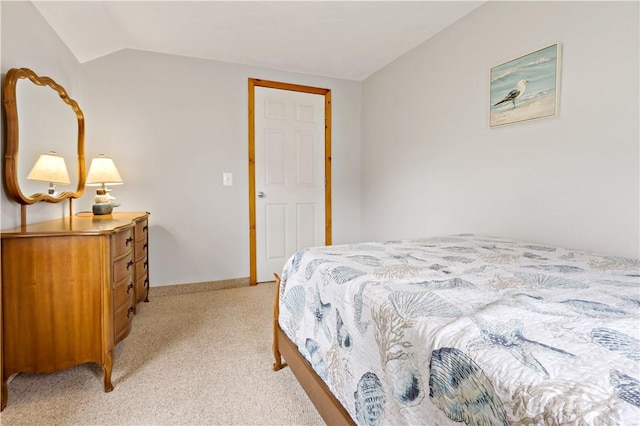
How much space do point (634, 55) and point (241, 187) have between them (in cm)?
Answer: 295

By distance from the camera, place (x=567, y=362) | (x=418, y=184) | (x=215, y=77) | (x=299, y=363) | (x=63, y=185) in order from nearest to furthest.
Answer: (x=567, y=362), (x=299, y=363), (x=63, y=185), (x=418, y=184), (x=215, y=77)

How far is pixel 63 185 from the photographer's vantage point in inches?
90.0

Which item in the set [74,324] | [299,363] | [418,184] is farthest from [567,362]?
[418,184]

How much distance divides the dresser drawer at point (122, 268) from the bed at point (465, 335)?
3.04 ft

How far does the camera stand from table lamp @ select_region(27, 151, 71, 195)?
1942mm

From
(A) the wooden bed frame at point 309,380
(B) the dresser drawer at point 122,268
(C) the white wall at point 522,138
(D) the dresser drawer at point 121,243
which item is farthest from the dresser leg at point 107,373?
(C) the white wall at point 522,138

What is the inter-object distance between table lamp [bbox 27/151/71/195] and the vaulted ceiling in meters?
0.92

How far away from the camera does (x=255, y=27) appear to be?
258 centimetres

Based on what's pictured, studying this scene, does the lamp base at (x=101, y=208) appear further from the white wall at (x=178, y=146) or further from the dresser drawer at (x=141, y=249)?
the white wall at (x=178, y=146)

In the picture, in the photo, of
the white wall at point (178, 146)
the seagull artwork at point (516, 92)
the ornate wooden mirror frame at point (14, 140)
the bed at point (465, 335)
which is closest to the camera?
the bed at point (465, 335)

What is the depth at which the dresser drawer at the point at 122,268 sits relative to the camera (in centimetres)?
172

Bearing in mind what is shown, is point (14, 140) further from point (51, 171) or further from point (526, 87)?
point (526, 87)

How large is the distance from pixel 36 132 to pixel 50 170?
242 mm

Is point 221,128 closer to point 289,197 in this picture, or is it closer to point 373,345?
point 289,197
